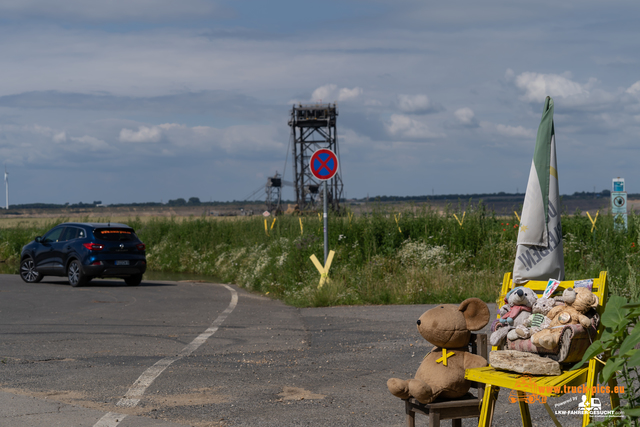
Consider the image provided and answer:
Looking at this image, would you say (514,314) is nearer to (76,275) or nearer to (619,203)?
(619,203)

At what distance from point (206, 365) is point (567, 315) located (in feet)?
15.2

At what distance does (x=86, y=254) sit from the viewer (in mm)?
18094

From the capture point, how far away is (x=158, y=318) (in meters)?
12.0

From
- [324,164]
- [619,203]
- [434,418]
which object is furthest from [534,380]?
[619,203]

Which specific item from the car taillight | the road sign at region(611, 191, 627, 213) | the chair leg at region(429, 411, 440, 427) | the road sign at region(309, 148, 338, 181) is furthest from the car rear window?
the chair leg at region(429, 411, 440, 427)

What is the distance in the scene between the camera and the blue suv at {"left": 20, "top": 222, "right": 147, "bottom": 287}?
18.1 metres

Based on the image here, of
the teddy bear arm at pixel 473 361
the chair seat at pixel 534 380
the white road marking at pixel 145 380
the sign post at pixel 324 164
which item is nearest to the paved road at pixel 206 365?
the white road marking at pixel 145 380

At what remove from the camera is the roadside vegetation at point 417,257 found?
1344cm

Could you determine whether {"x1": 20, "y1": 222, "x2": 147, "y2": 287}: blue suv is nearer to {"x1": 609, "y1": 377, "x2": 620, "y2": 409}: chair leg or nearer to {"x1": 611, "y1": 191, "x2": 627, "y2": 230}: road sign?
{"x1": 611, "y1": 191, "x2": 627, "y2": 230}: road sign

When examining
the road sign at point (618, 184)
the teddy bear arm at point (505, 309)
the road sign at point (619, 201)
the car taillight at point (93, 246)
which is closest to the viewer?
the teddy bear arm at point (505, 309)

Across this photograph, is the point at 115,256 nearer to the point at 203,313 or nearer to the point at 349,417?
the point at 203,313

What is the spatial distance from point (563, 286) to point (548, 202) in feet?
2.71

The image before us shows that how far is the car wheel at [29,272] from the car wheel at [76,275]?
Answer: 71.6 inches

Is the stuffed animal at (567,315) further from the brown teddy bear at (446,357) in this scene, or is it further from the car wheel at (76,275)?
the car wheel at (76,275)
